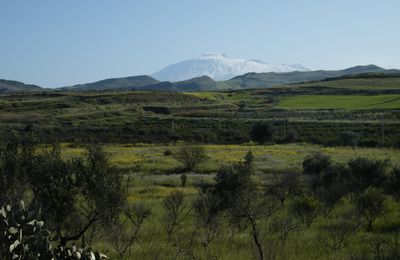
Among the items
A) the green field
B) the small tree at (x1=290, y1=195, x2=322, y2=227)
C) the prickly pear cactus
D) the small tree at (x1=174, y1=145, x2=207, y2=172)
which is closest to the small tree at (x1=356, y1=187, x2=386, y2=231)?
the small tree at (x1=290, y1=195, x2=322, y2=227)

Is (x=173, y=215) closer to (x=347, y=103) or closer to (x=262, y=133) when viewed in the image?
(x=262, y=133)

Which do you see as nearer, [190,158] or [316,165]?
[316,165]

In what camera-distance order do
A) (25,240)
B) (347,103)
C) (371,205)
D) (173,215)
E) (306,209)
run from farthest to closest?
(347,103) < (173,215) < (306,209) < (371,205) < (25,240)

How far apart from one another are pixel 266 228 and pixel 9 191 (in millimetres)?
8259

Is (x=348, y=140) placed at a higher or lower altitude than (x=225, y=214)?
lower

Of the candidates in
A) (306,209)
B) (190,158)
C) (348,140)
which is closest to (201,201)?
(306,209)

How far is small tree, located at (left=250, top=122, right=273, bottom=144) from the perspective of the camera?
73125mm

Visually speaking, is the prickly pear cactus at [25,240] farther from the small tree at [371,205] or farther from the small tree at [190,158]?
the small tree at [190,158]

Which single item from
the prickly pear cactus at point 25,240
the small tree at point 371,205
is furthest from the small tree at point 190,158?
the prickly pear cactus at point 25,240

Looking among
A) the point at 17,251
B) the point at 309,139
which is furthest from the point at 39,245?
the point at 309,139

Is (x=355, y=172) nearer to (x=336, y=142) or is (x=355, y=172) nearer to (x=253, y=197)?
(x=253, y=197)

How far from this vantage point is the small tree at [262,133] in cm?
7312

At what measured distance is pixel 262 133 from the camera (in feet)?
241

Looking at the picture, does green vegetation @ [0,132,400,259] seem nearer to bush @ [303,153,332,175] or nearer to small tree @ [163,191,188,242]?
small tree @ [163,191,188,242]
